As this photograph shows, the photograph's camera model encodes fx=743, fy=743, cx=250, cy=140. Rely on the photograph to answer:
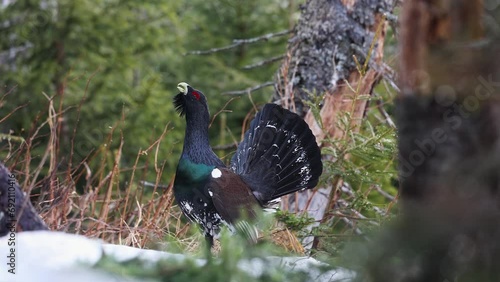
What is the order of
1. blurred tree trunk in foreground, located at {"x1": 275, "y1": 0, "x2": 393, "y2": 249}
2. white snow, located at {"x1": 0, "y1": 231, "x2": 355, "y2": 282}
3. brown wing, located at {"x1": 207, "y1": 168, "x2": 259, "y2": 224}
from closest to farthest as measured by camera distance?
white snow, located at {"x1": 0, "y1": 231, "x2": 355, "y2": 282} < brown wing, located at {"x1": 207, "y1": 168, "x2": 259, "y2": 224} < blurred tree trunk in foreground, located at {"x1": 275, "y1": 0, "x2": 393, "y2": 249}

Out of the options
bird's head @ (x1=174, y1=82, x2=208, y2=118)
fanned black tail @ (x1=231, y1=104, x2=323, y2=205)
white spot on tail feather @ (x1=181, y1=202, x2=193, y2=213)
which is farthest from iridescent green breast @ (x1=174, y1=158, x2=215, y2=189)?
fanned black tail @ (x1=231, y1=104, x2=323, y2=205)

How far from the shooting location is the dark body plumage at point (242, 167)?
14.4 feet

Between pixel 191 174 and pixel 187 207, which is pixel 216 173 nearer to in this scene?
pixel 191 174

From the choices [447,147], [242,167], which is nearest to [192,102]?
[242,167]

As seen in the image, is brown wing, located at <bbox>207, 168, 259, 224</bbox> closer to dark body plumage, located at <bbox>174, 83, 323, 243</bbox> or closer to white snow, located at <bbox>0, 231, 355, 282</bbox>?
dark body plumage, located at <bbox>174, 83, 323, 243</bbox>

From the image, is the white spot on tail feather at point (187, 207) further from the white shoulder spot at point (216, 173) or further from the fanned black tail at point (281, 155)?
the fanned black tail at point (281, 155)

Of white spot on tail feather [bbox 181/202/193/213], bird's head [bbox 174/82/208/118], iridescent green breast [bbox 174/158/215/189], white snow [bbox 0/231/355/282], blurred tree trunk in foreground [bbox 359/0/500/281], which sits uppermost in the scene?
blurred tree trunk in foreground [bbox 359/0/500/281]

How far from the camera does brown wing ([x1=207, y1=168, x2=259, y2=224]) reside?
4371mm

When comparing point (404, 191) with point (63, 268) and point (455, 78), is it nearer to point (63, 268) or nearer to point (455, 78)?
point (455, 78)

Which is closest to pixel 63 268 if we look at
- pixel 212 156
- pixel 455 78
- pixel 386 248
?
pixel 386 248

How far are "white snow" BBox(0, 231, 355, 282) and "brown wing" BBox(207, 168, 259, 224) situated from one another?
1550 millimetres

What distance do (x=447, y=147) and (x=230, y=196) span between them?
2393 millimetres

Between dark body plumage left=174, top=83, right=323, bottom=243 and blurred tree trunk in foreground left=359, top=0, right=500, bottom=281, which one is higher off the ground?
blurred tree trunk in foreground left=359, top=0, right=500, bottom=281

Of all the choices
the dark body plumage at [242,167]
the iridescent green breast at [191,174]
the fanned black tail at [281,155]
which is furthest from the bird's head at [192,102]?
the fanned black tail at [281,155]
